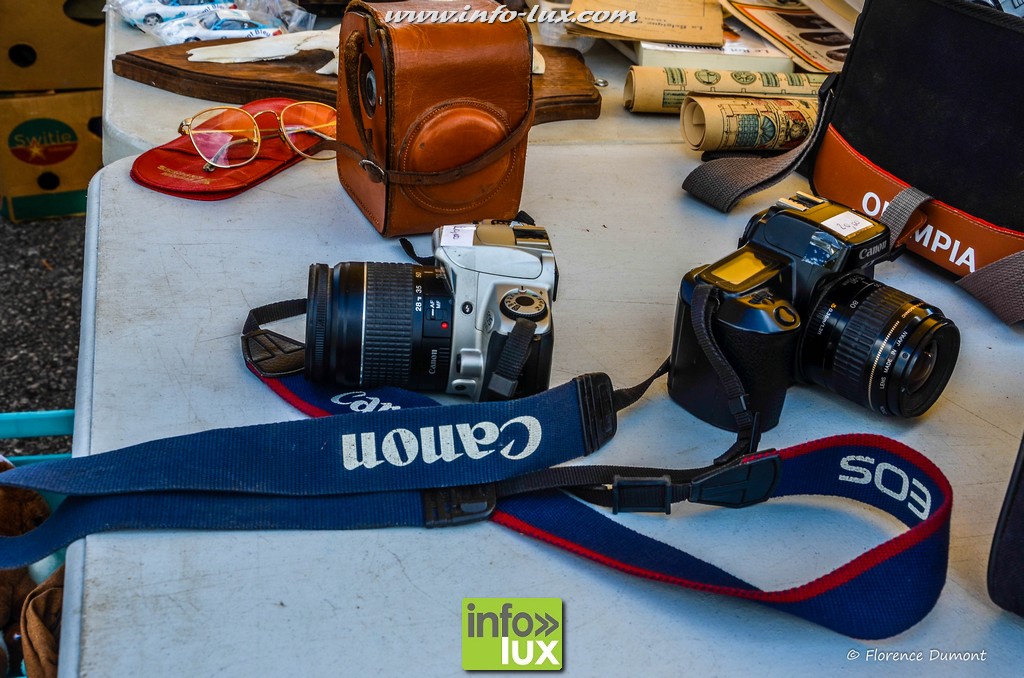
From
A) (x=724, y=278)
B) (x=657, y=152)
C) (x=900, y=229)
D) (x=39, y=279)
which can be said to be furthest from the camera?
(x=39, y=279)

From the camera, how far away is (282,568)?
58cm

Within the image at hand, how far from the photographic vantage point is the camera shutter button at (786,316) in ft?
2.24

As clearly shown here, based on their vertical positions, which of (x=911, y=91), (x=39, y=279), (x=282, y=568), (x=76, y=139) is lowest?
(x=39, y=279)

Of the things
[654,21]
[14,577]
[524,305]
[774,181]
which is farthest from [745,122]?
[14,577]

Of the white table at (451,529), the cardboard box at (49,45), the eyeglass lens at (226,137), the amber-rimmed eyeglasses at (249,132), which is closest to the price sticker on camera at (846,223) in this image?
the white table at (451,529)

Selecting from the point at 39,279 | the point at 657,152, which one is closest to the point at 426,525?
the point at 657,152

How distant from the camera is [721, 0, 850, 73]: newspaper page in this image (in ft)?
4.13

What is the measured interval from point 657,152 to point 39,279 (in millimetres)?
1076

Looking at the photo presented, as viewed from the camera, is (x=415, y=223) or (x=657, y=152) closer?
(x=415, y=223)

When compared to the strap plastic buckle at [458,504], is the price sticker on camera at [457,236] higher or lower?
higher

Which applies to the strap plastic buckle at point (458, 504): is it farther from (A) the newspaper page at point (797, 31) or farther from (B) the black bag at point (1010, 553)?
(A) the newspaper page at point (797, 31)

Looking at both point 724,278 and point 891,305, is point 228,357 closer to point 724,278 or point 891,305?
point 724,278

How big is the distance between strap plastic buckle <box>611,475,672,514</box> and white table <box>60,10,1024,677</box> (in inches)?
0.5

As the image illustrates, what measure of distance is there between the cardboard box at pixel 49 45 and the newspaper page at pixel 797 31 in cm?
99
